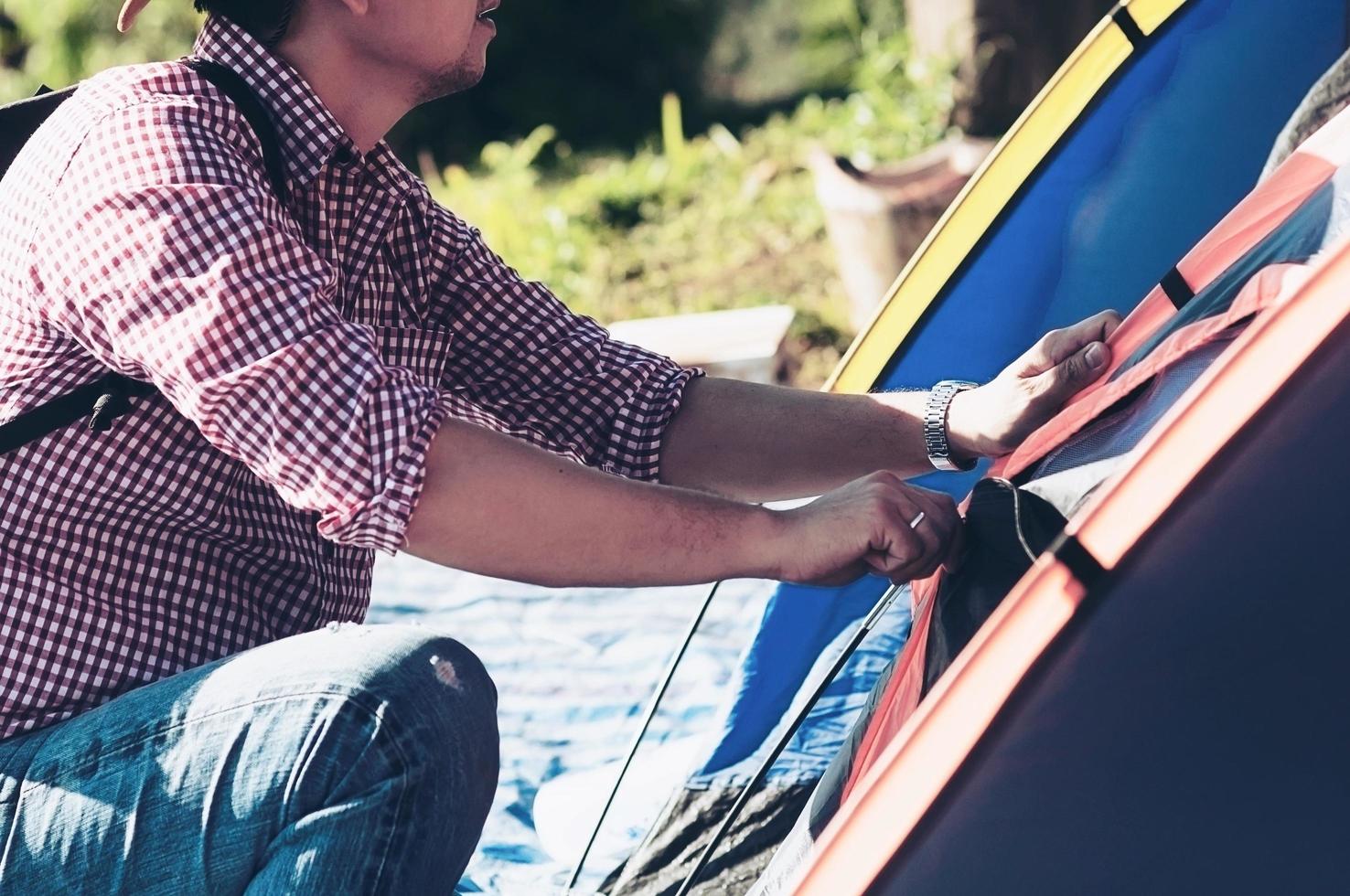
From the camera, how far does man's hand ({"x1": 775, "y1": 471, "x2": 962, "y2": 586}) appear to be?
47.8 inches

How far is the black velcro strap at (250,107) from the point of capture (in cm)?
140

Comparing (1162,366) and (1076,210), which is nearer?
(1162,366)

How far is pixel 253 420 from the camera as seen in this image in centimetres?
120

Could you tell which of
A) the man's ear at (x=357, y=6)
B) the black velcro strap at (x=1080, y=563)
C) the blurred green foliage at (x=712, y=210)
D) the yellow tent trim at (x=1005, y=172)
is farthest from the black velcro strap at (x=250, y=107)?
the blurred green foliage at (x=712, y=210)

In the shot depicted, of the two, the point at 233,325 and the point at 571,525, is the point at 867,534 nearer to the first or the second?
the point at 571,525

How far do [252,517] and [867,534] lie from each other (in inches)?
22.8

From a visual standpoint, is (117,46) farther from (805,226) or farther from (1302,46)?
(1302,46)

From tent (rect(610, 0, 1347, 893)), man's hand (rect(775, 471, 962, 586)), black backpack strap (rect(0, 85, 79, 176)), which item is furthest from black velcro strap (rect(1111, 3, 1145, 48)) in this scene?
black backpack strap (rect(0, 85, 79, 176))

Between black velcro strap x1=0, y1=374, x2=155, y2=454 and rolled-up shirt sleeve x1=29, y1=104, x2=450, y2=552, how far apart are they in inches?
2.1

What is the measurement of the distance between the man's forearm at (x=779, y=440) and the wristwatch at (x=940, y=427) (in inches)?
0.8

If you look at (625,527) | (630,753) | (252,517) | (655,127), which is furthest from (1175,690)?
(655,127)

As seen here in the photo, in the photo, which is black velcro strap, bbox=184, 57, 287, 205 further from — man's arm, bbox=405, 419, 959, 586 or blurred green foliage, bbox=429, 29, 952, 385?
blurred green foliage, bbox=429, 29, 952, 385

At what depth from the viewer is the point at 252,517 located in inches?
57.3

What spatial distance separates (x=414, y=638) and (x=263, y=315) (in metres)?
0.28
